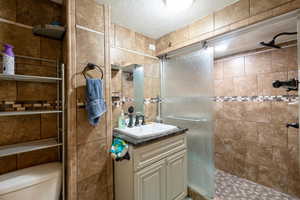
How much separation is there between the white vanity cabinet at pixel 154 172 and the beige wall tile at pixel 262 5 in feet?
4.74

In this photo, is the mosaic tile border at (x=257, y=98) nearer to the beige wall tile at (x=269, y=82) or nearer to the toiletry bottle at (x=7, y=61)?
the beige wall tile at (x=269, y=82)

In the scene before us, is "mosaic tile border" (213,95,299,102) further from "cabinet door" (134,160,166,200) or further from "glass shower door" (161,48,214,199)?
"cabinet door" (134,160,166,200)

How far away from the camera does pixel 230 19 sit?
1426 millimetres

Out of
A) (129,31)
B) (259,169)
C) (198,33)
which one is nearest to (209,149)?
(259,169)

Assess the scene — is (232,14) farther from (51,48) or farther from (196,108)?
(51,48)

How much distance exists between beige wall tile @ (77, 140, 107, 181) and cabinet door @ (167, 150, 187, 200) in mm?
678

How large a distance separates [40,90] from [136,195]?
1.28m

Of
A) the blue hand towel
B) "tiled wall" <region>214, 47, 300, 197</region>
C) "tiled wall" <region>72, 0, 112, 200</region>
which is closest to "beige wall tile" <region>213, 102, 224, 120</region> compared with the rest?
"tiled wall" <region>214, 47, 300, 197</region>

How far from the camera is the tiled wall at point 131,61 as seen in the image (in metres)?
1.78

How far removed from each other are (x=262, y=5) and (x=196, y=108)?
3.86ft

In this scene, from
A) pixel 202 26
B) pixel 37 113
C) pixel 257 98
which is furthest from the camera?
pixel 257 98

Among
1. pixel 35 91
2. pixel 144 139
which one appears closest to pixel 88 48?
pixel 35 91

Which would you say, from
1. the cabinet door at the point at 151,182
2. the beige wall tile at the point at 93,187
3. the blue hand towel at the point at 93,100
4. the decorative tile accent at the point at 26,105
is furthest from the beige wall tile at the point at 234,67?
the decorative tile accent at the point at 26,105

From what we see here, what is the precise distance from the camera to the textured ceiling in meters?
1.41
